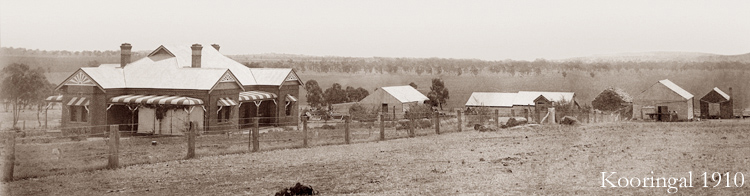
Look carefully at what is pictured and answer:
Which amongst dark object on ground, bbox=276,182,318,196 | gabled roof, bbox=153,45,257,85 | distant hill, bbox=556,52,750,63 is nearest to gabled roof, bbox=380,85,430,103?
gabled roof, bbox=153,45,257,85

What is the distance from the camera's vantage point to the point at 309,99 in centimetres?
5147

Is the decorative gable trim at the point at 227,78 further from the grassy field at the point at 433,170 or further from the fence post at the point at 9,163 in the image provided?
the fence post at the point at 9,163

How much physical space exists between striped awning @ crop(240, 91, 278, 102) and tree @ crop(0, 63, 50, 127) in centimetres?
1570

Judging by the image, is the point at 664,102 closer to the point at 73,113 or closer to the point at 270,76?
the point at 270,76

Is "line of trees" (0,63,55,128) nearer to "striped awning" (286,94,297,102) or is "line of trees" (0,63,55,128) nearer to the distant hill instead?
"striped awning" (286,94,297,102)

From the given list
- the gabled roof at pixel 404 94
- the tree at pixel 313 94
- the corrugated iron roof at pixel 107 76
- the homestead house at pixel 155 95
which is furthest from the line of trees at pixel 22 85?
the gabled roof at pixel 404 94

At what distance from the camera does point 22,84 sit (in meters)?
37.7

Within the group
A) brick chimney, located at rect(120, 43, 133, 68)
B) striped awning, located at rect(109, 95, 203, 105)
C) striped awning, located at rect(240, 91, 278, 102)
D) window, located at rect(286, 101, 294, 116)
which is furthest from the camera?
window, located at rect(286, 101, 294, 116)

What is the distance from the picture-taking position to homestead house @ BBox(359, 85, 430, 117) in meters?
46.9

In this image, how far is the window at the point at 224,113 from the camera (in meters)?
30.4

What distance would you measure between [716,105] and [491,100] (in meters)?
18.0

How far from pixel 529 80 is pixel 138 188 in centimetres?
6355

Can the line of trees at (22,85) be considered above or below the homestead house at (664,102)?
above

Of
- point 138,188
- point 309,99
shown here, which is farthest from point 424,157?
point 309,99
